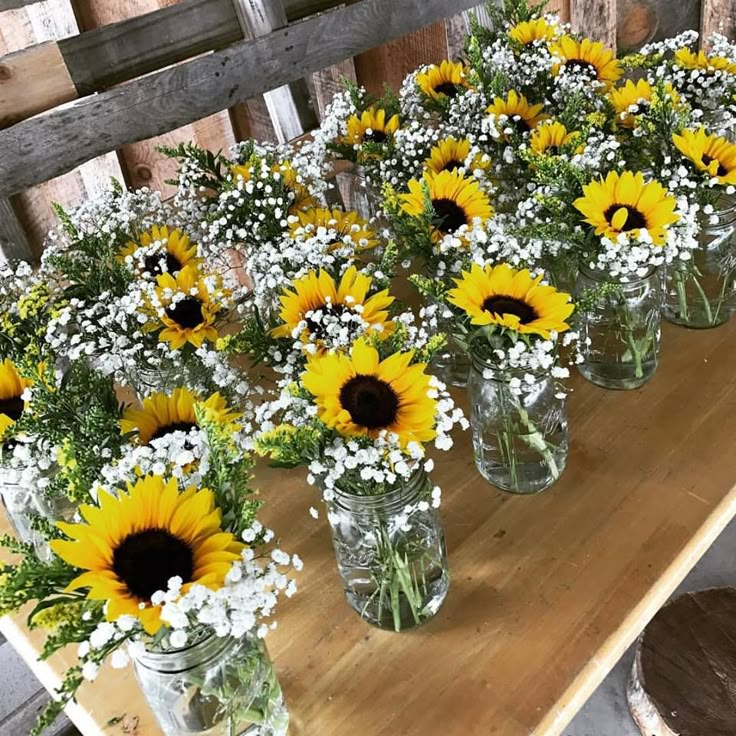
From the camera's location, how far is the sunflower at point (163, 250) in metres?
1.12

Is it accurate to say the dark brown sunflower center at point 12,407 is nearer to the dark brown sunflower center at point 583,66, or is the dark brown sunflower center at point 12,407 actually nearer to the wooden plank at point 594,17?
the dark brown sunflower center at point 583,66

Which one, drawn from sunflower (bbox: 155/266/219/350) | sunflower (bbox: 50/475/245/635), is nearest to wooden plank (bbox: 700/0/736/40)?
sunflower (bbox: 155/266/219/350)

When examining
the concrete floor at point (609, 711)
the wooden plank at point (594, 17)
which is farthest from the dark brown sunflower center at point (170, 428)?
the wooden plank at point (594, 17)

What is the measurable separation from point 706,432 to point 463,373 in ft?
1.10

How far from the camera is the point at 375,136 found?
1393 millimetres

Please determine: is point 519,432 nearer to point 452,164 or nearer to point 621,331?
point 621,331

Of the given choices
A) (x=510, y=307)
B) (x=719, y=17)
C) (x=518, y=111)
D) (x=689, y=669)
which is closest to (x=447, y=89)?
(x=518, y=111)

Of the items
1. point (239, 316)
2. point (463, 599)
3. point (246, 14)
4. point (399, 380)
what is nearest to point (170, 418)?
point (399, 380)

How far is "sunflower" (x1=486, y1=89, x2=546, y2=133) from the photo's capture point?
1.35m

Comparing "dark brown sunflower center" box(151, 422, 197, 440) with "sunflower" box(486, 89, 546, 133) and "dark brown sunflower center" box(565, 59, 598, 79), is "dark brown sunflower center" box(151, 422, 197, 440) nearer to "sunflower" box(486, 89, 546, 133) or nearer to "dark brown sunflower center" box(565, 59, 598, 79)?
"sunflower" box(486, 89, 546, 133)

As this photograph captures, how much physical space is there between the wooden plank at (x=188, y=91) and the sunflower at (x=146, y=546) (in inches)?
31.0

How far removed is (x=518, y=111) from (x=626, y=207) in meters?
0.50

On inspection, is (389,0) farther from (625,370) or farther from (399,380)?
(399,380)

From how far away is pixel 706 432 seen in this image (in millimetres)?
1027
